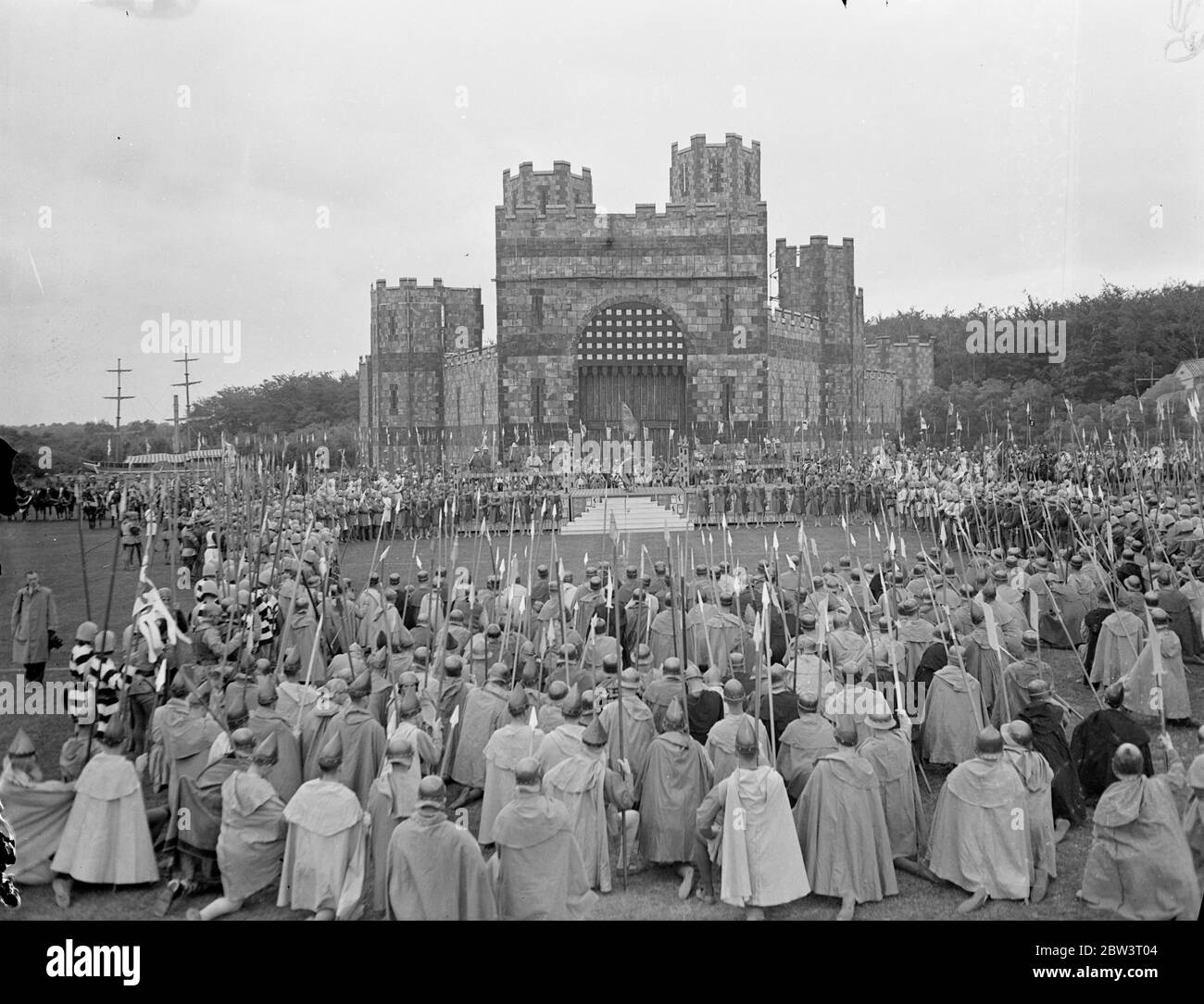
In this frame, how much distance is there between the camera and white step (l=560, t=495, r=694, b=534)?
2941cm

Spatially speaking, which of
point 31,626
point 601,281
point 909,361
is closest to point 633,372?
point 601,281

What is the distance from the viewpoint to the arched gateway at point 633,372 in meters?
46.3

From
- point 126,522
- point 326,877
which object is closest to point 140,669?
point 326,877

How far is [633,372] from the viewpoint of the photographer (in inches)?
1847

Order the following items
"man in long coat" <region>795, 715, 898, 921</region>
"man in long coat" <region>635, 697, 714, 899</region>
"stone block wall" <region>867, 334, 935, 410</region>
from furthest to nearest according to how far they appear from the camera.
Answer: "stone block wall" <region>867, 334, 935, 410</region>, "man in long coat" <region>635, 697, 714, 899</region>, "man in long coat" <region>795, 715, 898, 921</region>

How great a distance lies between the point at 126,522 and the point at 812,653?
17.5 metres

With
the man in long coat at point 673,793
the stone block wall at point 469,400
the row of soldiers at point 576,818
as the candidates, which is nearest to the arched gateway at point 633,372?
the stone block wall at point 469,400

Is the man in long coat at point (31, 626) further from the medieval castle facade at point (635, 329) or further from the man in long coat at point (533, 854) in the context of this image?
the medieval castle facade at point (635, 329)

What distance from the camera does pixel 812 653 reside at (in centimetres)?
1062

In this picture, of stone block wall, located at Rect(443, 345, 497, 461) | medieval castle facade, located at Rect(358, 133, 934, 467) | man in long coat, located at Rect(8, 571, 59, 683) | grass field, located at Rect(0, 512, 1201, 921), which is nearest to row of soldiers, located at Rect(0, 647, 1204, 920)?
grass field, located at Rect(0, 512, 1201, 921)

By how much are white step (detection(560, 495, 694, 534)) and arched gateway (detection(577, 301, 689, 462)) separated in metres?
11.8

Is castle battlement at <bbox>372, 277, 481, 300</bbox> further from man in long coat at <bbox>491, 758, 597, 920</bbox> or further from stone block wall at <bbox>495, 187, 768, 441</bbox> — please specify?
man in long coat at <bbox>491, 758, 597, 920</bbox>

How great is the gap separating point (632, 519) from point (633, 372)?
55.6 ft
